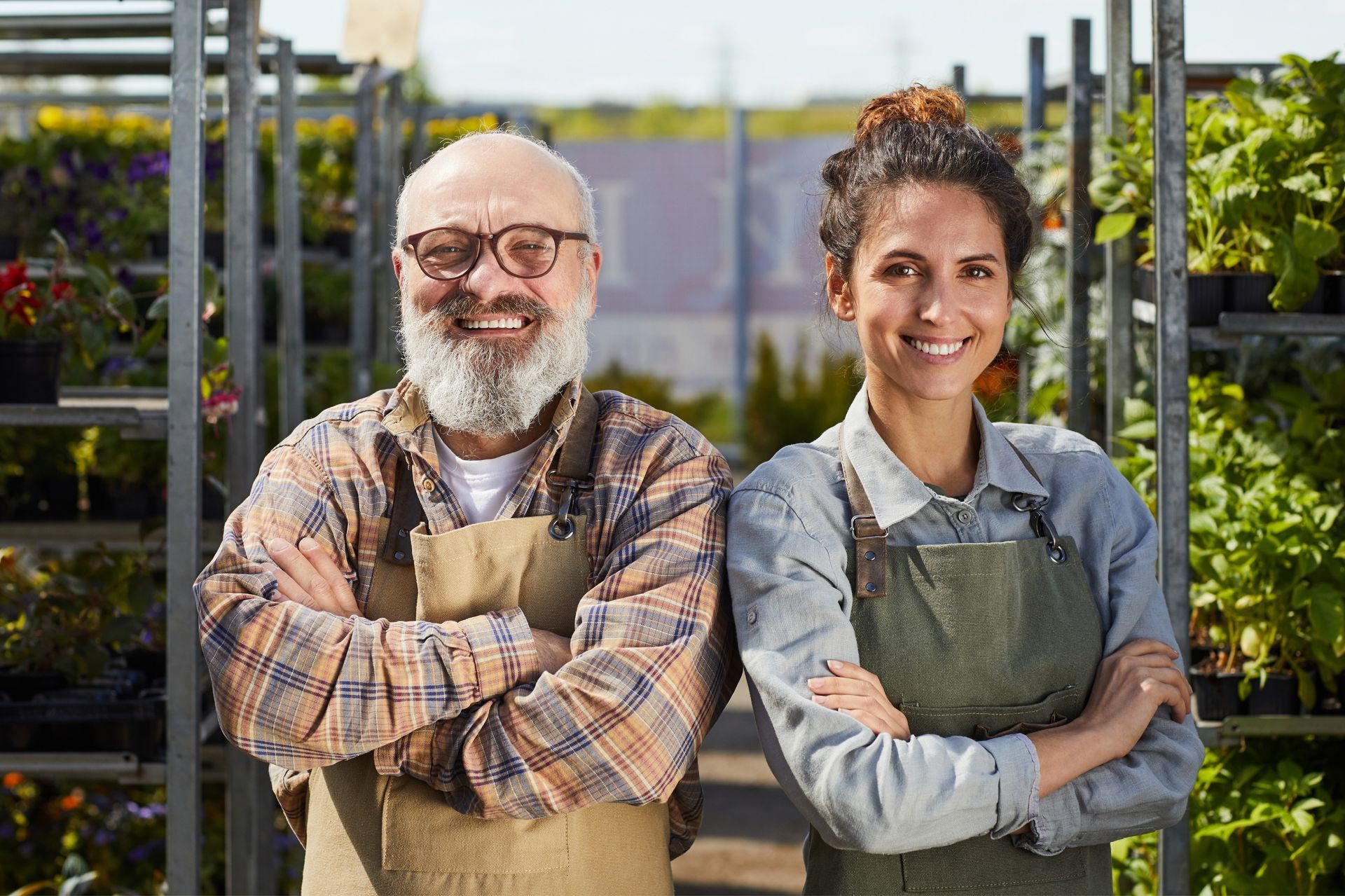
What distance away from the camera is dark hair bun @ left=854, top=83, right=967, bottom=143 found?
1.80 m

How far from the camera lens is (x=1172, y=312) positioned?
93.5 inches

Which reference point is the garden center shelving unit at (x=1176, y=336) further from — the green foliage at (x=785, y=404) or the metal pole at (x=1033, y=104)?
the green foliage at (x=785, y=404)

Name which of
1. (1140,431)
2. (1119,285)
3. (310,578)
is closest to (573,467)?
(310,578)

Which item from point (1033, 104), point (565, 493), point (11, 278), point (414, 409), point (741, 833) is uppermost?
point (1033, 104)

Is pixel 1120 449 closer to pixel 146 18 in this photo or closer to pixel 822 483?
pixel 822 483

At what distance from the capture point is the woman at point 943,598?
1568 mm

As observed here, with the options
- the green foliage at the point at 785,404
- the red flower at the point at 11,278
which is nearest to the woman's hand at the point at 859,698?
the red flower at the point at 11,278

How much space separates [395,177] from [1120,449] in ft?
11.6

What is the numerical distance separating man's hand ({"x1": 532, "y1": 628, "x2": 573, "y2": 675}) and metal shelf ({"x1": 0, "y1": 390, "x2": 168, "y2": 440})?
1110 millimetres

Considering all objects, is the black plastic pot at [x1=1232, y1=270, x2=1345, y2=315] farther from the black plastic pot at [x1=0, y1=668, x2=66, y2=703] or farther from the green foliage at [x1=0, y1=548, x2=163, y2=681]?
the black plastic pot at [x1=0, y1=668, x2=66, y2=703]

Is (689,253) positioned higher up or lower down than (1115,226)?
higher up

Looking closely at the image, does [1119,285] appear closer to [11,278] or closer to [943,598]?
[943,598]

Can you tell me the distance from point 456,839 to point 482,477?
476mm

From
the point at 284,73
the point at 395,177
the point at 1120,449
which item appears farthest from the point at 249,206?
the point at 395,177
